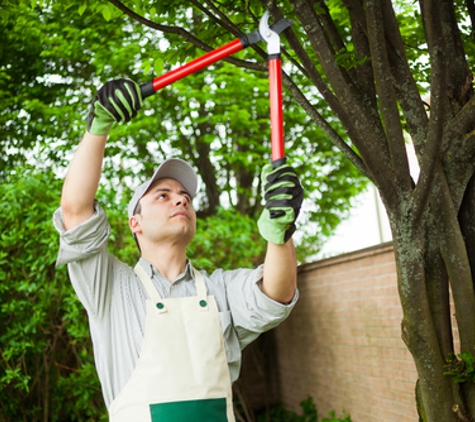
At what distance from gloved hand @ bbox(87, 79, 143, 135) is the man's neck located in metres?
0.56

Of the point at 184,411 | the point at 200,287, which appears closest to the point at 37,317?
the point at 200,287

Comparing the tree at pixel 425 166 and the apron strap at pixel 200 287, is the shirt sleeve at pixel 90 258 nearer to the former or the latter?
the apron strap at pixel 200 287

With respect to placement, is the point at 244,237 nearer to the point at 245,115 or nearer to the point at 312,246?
the point at 245,115

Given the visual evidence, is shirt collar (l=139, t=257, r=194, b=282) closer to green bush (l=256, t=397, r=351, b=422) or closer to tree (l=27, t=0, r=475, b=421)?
tree (l=27, t=0, r=475, b=421)

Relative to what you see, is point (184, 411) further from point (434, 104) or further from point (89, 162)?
point (434, 104)

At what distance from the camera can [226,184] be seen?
1034cm

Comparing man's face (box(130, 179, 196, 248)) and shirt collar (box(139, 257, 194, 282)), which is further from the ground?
man's face (box(130, 179, 196, 248))

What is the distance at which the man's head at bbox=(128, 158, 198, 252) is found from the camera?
88.8 inches

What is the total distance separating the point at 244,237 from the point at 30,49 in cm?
483

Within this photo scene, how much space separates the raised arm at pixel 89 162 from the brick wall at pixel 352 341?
2.88 meters

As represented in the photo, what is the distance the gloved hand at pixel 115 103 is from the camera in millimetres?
1858

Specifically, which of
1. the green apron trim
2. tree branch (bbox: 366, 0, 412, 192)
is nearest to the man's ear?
the green apron trim

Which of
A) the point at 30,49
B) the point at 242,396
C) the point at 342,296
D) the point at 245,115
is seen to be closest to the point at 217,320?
the point at 342,296

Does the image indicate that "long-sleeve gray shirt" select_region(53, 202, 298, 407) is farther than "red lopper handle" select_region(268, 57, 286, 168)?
Yes
